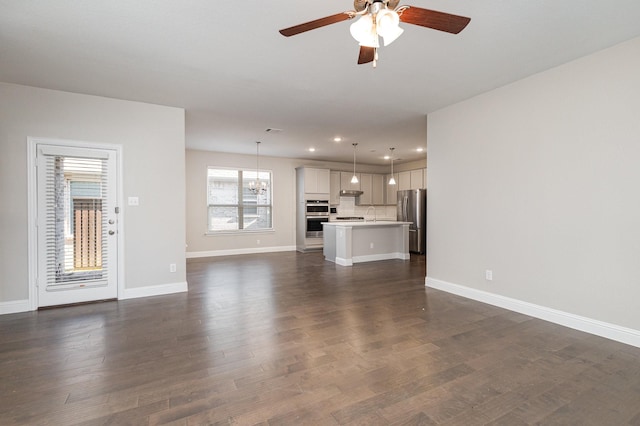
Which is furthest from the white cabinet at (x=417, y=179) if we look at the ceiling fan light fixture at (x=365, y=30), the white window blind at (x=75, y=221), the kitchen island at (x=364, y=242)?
the white window blind at (x=75, y=221)

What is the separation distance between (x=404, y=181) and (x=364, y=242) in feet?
10.9

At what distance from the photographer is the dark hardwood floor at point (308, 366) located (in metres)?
1.75

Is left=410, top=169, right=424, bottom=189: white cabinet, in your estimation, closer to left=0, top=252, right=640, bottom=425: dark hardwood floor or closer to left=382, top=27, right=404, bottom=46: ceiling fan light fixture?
left=0, top=252, right=640, bottom=425: dark hardwood floor

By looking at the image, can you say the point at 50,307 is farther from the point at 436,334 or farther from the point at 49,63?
the point at 436,334

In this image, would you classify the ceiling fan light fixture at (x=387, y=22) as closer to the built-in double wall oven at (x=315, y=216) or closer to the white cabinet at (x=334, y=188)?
the built-in double wall oven at (x=315, y=216)

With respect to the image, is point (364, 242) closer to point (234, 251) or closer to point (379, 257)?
point (379, 257)

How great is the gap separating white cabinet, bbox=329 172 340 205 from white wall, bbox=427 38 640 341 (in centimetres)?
477

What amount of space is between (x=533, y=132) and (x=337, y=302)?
9.90 feet

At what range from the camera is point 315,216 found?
831 centimetres

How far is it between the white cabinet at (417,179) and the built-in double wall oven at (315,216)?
8.75 feet

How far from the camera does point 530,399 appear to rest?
186 centimetres

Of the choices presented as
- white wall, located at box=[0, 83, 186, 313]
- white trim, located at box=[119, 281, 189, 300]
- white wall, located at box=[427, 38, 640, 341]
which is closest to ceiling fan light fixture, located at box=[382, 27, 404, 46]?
white wall, located at box=[427, 38, 640, 341]

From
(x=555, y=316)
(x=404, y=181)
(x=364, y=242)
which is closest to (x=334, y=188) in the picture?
(x=404, y=181)

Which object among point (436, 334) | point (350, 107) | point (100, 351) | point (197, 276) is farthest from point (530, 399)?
point (197, 276)
